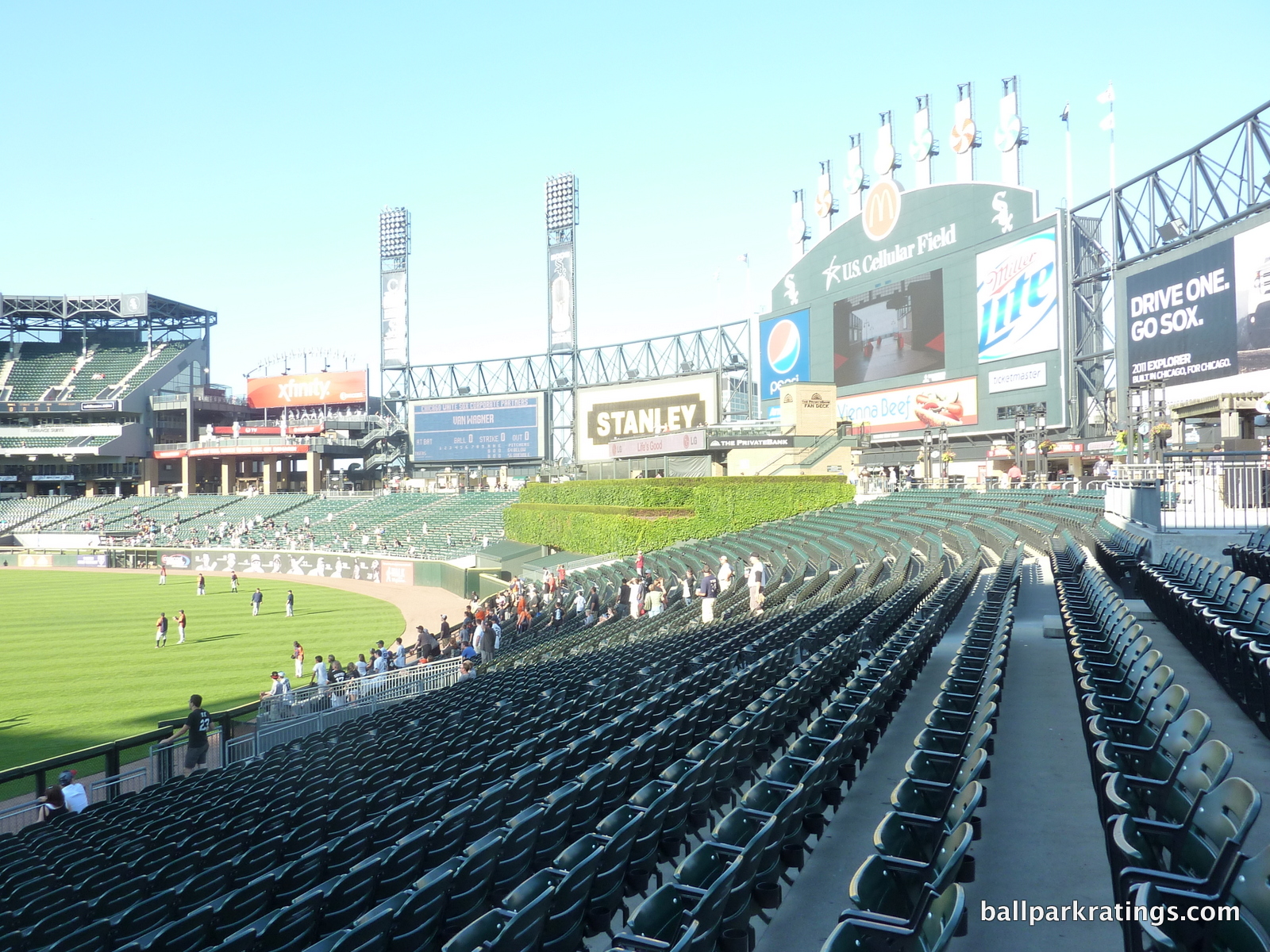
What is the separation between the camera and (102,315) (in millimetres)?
83438

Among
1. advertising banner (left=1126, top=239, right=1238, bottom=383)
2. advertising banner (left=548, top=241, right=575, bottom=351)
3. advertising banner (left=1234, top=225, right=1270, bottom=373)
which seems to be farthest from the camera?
advertising banner (left=548, top=241, right=575, bottom=351)

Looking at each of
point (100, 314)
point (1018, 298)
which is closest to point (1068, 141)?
point (1018, 298)

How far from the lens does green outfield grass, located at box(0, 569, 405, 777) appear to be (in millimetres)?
18234

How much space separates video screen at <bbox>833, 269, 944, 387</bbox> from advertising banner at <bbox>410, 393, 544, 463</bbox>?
25.7m

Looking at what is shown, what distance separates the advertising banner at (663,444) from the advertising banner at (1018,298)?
17353mm

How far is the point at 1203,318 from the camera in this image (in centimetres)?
3056

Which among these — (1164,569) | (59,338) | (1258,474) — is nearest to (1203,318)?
(1258,474)

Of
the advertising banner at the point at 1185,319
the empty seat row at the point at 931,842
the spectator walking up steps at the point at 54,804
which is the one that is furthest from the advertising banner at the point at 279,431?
the empty seat row at the point at 931,842

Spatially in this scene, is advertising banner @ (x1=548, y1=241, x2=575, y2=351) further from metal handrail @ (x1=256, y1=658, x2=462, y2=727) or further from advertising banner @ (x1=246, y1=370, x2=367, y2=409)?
metal handrail @ (x1=256, y1=658, x2=462, y2=727)

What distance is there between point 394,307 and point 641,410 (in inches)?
1183

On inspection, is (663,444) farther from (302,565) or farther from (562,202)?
(562,202)

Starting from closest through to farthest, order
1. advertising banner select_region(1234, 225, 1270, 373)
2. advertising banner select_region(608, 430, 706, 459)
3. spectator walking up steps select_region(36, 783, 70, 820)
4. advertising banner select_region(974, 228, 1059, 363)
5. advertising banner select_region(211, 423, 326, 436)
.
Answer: spectator walking up steps select_region(36, 783, 70, 820), advertising banner select_region(1234, 225, 1270, 373), advertising banner select_region(608, 430, 706, 459), advertising banner select_region(974, 228, 1059, 363), advertising banner select_region(211, 423, 326, 436)

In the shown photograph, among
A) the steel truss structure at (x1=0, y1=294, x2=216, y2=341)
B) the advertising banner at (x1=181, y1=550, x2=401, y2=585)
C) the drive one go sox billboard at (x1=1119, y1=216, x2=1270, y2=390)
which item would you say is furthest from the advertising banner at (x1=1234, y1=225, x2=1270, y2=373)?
the steel truss structure at (x1=0, y1=294, x2=216, y2=341)

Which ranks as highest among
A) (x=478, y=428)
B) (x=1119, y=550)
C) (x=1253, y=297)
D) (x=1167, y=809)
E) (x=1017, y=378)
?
(x=1253, y=297)
